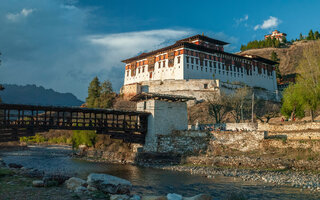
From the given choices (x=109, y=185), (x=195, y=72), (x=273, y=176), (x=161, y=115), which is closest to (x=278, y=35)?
(x=195, y=72)

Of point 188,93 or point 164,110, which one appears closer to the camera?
point 164,110

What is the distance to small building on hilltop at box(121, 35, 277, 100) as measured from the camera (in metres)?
65.1

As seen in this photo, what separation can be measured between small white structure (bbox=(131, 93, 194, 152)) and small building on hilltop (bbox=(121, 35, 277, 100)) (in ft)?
79.0

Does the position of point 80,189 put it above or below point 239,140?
below

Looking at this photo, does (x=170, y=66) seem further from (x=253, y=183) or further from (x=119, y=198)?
(x=119, y=198)

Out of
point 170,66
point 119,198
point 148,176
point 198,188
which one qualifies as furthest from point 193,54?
point 119,198

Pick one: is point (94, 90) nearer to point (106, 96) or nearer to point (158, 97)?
point (106, 96)

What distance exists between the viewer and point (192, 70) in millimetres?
69125

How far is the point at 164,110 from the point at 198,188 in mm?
20208

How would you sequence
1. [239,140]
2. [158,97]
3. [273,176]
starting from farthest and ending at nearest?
[158,97], [239,140], [273,176]

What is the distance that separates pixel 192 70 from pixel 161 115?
1323 inches

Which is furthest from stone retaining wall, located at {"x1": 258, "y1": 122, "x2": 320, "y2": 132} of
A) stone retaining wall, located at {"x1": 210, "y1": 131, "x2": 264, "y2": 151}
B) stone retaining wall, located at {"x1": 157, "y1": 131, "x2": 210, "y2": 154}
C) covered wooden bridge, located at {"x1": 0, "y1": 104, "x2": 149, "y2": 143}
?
covered wooden bridge, located at {"x1": 0, "y1": 104, "x2": 149, "y2": 143}

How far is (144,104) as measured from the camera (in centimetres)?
3891

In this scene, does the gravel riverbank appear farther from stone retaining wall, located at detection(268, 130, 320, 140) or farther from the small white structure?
the small white structure
